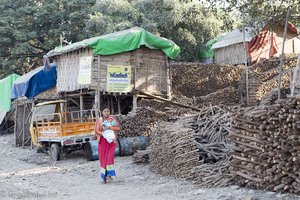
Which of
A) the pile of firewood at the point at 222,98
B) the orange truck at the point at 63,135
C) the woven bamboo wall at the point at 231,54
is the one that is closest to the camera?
the orange truck at the point at 63,135

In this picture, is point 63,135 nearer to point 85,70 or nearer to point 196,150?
point 85,70

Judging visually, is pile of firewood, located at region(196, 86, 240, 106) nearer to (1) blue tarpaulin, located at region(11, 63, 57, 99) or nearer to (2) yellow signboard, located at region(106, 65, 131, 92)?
(2) yellow signboard, located at region(106, 65, 131, 92)

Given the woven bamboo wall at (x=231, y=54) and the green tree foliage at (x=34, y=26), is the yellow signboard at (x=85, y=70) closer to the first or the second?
the green tree foliage at (x=34, y=26)

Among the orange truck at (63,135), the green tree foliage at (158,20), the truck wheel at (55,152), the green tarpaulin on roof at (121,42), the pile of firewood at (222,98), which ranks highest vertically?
the green tree foliage at (158,20)

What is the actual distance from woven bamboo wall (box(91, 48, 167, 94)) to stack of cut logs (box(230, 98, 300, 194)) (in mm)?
11673

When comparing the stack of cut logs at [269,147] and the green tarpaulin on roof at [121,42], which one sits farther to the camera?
the green tarpaulin on roof at [121,42]

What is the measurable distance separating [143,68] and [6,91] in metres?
12.8

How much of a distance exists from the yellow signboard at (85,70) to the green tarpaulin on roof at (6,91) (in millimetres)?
10279

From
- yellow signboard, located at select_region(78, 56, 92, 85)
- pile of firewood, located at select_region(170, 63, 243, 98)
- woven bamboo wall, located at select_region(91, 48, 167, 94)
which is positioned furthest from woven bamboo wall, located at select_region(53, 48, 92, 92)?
pile of firewood, located at select_region(170, 63, 243, 98)

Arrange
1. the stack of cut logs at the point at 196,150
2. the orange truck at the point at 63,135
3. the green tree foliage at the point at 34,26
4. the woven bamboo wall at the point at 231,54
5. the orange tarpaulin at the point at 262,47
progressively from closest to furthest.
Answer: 1. the stack of cut logs at the point at 196,150
2. the orange truck at the point at 63,135
3. the orange tarpaulin at the point at 262,47
4. the woven bamboo wall at the point at 231,54
5. the green tree foliage at the point at 34,26

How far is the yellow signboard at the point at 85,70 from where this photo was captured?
66.4 feet

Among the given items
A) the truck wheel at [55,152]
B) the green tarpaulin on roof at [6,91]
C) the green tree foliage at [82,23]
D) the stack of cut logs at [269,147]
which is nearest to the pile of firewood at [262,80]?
the green tree foliage at [82,23]

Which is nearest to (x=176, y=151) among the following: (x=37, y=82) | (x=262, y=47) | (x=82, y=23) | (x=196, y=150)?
(x=196, y=150)

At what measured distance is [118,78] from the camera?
20.3 m
